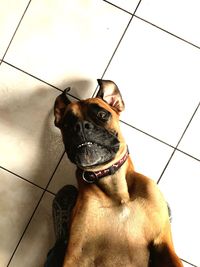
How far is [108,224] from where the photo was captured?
1.89 metres

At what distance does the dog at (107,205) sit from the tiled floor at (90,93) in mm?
369

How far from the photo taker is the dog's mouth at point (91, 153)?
180 cm

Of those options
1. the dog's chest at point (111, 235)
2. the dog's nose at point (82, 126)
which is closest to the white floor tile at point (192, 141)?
the dog's chest at point (111, 235)

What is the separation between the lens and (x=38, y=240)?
229cm

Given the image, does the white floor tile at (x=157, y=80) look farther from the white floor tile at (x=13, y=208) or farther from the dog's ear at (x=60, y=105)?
the white floor tile at (x=13, y=208)

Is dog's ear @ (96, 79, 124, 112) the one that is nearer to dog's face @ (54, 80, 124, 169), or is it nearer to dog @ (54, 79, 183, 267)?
dog's face @ (54, 80, 124, 169)

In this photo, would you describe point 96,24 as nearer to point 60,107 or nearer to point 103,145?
point 60,107

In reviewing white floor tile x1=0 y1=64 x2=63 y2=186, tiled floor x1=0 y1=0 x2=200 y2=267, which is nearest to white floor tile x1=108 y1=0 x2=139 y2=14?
tiled floor x1=0 y1=0 x2=200 y2=267

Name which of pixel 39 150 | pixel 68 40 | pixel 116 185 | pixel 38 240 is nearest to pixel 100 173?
pixel 116 185

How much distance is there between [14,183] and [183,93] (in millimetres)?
1034

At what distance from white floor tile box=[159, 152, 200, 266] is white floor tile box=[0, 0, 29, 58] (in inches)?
43.9

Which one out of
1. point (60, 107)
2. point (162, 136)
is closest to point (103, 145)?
point (60, 107)

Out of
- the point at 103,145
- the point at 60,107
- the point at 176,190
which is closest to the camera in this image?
the point at 103,145

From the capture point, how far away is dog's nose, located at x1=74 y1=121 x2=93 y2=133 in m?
1.82
